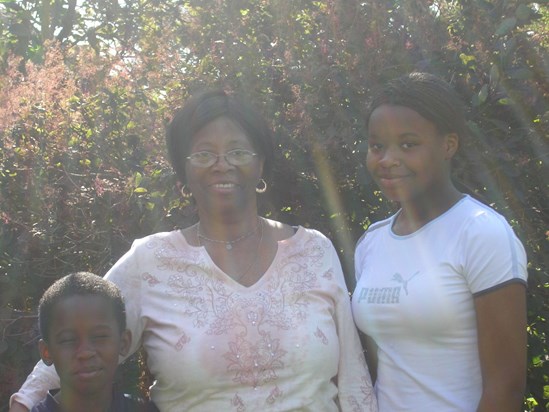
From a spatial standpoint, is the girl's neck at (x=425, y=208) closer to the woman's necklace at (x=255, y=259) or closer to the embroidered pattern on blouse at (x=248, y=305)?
the embroidered pattern on blouse at (x=248, y=305)

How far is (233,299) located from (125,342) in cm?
39

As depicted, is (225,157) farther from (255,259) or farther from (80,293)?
(80,293)

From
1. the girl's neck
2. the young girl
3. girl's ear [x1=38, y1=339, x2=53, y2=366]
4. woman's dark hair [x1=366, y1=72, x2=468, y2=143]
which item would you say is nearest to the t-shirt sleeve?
the young girl

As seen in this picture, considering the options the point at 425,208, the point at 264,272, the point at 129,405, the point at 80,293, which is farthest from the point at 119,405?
the point at 425,208

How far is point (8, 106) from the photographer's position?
396 centimetres

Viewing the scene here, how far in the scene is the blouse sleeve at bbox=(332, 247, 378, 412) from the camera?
317 cm

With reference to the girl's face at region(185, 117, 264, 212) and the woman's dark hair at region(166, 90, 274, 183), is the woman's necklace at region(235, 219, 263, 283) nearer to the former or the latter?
the girl's face at region(185, 117, 264, 212)

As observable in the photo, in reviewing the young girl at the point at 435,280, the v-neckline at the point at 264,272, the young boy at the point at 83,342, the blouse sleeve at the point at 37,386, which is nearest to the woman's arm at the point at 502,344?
the young girl at the point at 435,280

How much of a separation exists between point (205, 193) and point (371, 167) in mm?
613

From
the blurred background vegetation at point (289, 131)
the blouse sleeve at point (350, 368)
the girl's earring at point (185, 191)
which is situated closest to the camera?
the blouse sleeve at point (350, 368)

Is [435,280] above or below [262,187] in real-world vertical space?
below

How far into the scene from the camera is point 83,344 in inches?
116

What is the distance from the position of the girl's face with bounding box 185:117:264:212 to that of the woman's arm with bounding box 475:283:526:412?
38.7 inches

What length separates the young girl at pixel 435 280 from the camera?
2736 millimetres
